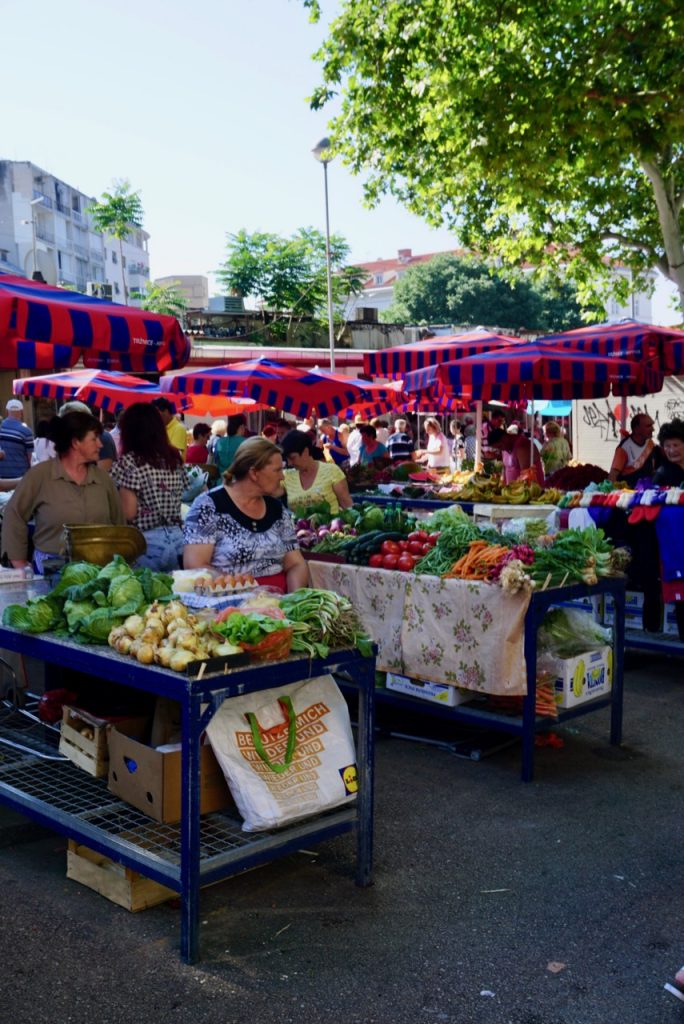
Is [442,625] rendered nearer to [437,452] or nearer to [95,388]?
[95,388]

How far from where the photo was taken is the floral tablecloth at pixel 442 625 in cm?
532

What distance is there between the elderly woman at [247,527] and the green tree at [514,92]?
8.50m

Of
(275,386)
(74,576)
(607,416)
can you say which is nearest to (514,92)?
(275,386)

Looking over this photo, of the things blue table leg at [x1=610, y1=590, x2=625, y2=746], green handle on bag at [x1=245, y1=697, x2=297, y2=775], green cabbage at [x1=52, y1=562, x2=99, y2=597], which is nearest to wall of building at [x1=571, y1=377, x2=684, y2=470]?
blue table leg at [x1=610, y1=590, x2=625, y2=746]

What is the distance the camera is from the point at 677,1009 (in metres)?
3.21

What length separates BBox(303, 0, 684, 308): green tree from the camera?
38.2 feet

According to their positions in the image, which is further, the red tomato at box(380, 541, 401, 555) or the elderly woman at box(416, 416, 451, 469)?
the elderly woman at box(416, 416, 451, 469)

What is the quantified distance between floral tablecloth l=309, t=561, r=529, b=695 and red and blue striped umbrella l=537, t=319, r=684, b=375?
256 inches

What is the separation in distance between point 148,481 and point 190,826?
3.46 meters

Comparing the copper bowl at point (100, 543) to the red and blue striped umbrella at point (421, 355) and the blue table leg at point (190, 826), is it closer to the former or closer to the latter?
the blue table leg at point (190, 826)

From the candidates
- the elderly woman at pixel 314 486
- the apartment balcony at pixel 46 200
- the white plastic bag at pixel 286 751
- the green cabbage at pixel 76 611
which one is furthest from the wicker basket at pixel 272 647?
the apartment balcony at pixel 46 200

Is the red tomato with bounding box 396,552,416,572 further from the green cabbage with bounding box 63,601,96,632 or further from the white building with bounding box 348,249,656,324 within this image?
the white building with bounding box 348,249,656,324

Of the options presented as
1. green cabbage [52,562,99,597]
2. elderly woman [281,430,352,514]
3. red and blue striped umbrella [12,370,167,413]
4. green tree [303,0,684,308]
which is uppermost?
green tree [303,0,684,308]

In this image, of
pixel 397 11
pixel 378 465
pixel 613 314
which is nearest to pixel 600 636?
pixel 378 465
